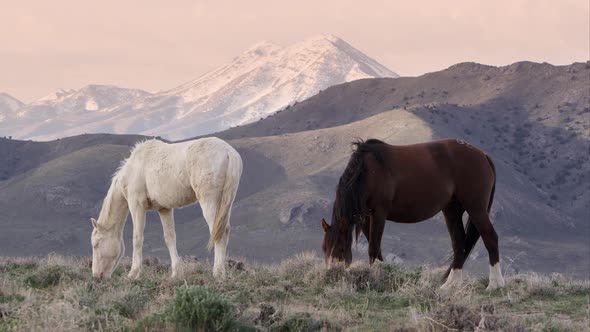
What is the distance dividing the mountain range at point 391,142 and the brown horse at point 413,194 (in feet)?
115

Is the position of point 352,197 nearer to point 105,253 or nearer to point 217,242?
point 217,242

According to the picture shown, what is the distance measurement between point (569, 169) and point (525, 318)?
83.8 m

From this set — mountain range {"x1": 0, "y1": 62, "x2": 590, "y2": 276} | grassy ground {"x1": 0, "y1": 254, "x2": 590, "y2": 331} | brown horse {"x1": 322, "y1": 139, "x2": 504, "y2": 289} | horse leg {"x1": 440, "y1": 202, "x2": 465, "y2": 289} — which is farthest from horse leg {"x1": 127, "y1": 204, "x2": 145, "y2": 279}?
mountain range {"x1": 0, "y1": 62, "x2": 590, "y2": 276}

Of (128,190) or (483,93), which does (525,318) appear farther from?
(483,93)

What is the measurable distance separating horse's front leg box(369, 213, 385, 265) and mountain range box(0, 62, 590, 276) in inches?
1407

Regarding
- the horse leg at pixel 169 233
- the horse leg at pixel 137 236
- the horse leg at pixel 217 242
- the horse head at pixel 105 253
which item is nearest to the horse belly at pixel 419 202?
the horse leg at pixel 217 242

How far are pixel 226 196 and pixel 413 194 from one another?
2.71m

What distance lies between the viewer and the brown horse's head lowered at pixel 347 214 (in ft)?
40.5

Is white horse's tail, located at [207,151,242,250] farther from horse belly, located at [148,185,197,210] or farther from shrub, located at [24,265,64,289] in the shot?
shrub, located at [24,265,64,289]

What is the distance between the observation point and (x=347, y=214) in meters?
12.3

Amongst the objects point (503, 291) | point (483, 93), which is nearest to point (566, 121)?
point (483, 93)

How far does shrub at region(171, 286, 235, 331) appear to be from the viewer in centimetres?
830

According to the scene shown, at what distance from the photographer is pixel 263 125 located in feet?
393

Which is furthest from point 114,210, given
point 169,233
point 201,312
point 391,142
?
point 391,142
